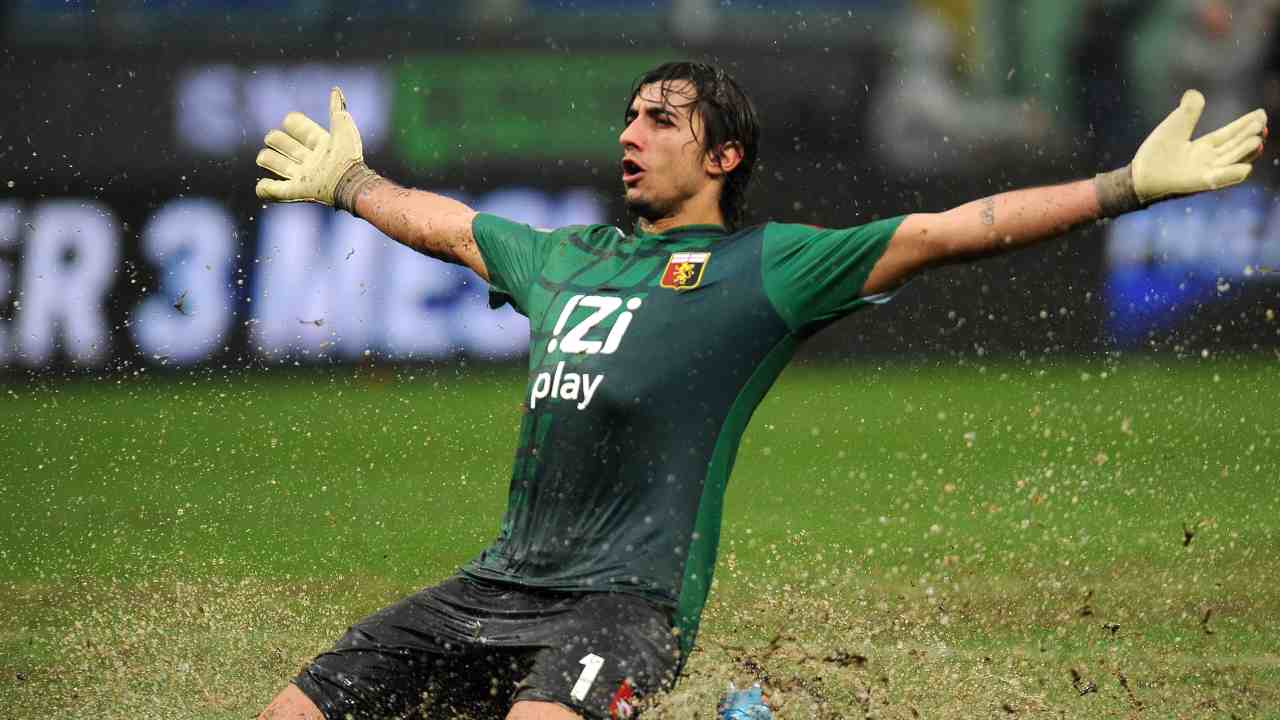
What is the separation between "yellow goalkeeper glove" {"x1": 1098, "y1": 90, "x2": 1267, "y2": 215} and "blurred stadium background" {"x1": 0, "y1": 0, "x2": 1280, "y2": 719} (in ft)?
16.2

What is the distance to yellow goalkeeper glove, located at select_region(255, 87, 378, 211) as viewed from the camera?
6.26 m

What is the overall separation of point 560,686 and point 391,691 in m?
0.59

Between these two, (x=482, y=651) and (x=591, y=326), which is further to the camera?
(x=591, y=326)

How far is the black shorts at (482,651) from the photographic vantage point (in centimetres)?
496

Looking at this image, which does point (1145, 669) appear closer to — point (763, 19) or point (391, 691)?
point (391, 691)

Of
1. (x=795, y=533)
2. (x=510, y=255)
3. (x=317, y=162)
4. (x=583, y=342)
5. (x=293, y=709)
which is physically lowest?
(x=293, y=709)

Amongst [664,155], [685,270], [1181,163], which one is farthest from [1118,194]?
[664,155]

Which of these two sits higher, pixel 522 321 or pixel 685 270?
pixel 522 321

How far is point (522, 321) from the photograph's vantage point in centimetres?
1416

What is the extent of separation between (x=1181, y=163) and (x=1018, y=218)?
0.45 m

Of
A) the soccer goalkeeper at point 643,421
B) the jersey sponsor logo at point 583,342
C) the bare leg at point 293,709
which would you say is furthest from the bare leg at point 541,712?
the jersey sponsor logo at point 583,342

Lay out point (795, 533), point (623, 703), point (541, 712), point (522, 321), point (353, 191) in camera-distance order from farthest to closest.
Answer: point (522, 321) → point (795, 533) → point (353, 191) → point (623, 703) → point (541, 712)

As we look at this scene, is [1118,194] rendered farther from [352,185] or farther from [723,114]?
[352,185]

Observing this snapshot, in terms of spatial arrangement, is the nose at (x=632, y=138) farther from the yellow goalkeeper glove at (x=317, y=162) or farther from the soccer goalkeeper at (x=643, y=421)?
the yellow goalkeeper glove at (x=317, y=162)
